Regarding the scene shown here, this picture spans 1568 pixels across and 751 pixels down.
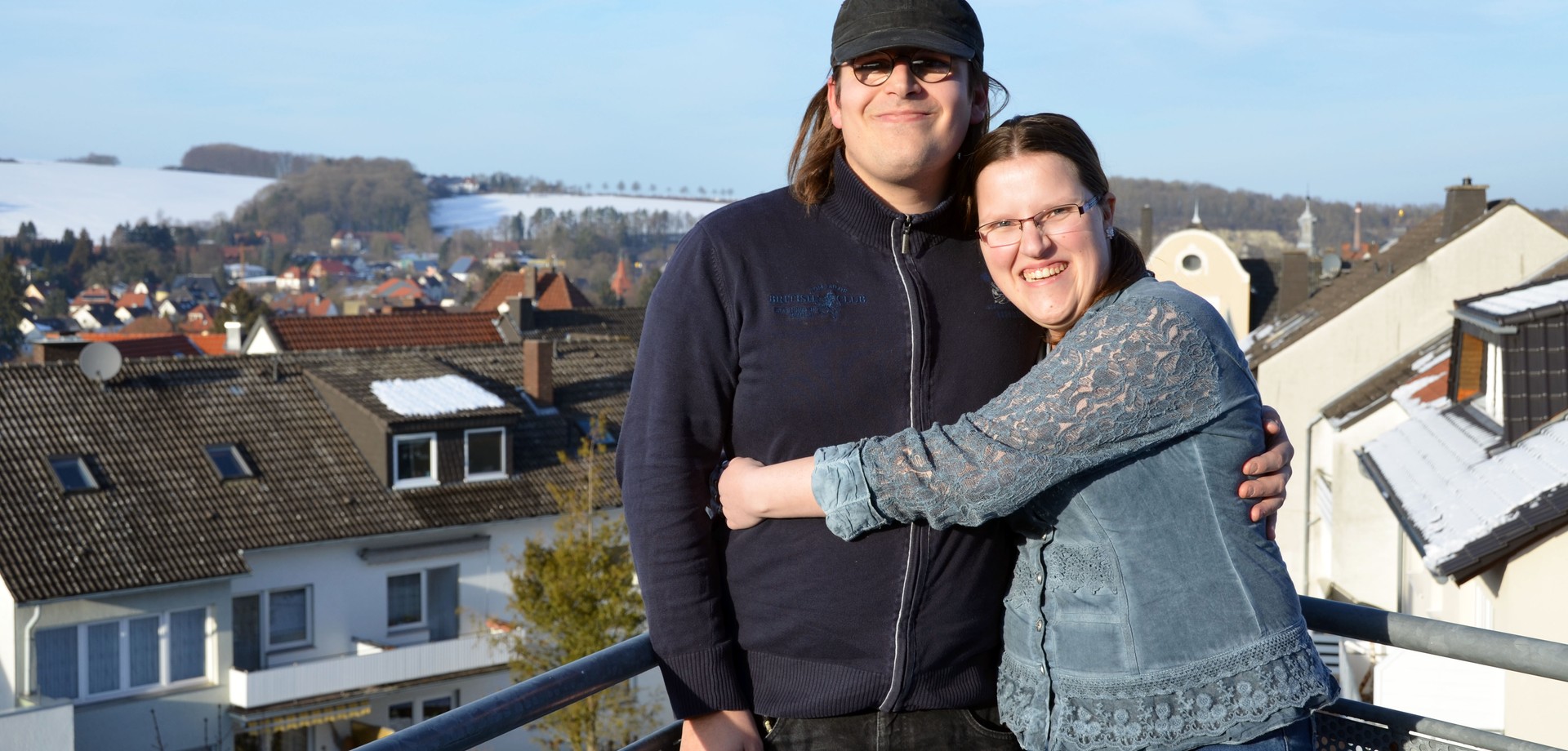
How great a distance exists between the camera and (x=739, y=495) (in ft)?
8.69

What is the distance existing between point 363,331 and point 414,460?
17748 mm

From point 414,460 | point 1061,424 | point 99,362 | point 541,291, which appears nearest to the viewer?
point 1061,424

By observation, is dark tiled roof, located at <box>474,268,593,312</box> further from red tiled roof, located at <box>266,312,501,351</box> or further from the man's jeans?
the man's jeans

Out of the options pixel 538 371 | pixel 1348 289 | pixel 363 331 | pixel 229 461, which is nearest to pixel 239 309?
pixel 363 331

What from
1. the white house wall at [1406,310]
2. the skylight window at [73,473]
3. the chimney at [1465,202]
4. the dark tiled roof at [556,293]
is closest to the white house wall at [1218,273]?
the chimney at [1465,202]

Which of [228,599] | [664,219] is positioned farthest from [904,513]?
[664,219]

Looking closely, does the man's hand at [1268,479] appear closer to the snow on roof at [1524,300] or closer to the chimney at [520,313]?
the snow on roof at [1524,300]

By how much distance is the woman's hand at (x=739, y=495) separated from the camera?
2.64m

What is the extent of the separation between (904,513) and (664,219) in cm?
18561

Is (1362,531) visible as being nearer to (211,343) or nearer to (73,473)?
(73,473)

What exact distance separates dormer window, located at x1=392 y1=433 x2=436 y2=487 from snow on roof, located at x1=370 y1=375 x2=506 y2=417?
16.9 inches

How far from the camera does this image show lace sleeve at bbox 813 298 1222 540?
2.37 metres

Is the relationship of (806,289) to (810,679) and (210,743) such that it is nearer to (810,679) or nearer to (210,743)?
(810,679)

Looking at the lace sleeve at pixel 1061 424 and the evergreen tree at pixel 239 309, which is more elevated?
the lace sleeve at pixel 1061 424
